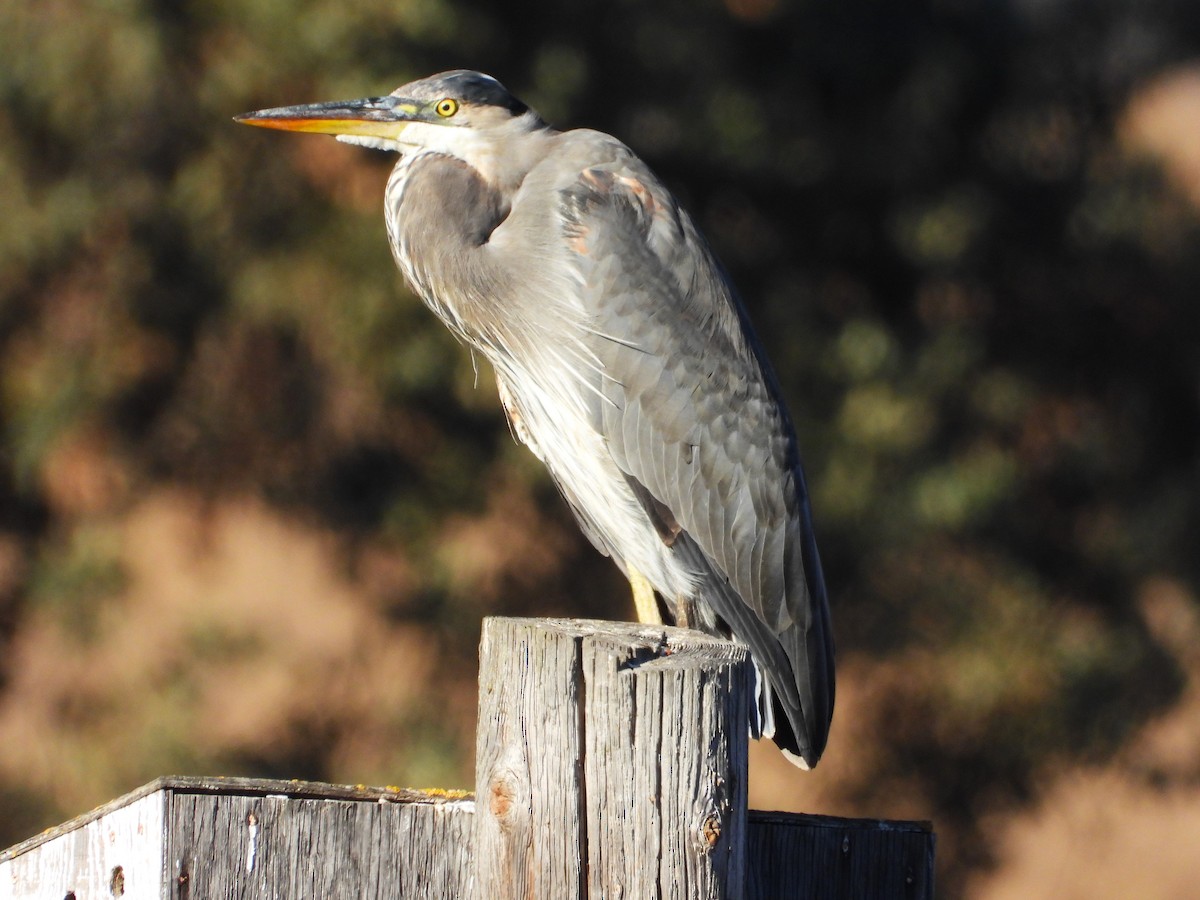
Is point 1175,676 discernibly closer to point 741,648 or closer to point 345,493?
point 345,493

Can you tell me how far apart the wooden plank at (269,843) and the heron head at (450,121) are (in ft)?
5.59

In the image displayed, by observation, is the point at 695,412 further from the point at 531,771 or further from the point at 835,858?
the point at 531,771

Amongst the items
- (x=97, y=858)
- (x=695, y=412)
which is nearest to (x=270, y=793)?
(x=97, y=858)

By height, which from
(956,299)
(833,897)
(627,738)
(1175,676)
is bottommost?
(833,897)

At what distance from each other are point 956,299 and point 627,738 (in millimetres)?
4689

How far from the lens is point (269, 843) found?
68.1 inches

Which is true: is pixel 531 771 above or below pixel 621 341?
below

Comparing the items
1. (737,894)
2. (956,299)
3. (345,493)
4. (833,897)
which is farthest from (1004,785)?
(737,894)

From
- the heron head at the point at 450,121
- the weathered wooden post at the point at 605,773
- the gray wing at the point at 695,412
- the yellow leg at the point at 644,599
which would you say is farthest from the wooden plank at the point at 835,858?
the heron head at the point at 450,121

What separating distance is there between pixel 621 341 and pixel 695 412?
22cm

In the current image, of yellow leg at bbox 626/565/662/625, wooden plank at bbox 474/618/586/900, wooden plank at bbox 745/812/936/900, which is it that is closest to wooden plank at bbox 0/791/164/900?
wooden plank at bbox 474/618/586/900

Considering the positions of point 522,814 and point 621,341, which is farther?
point 621,341

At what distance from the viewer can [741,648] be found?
70.2 inches

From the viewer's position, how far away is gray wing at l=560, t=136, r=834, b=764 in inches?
117
